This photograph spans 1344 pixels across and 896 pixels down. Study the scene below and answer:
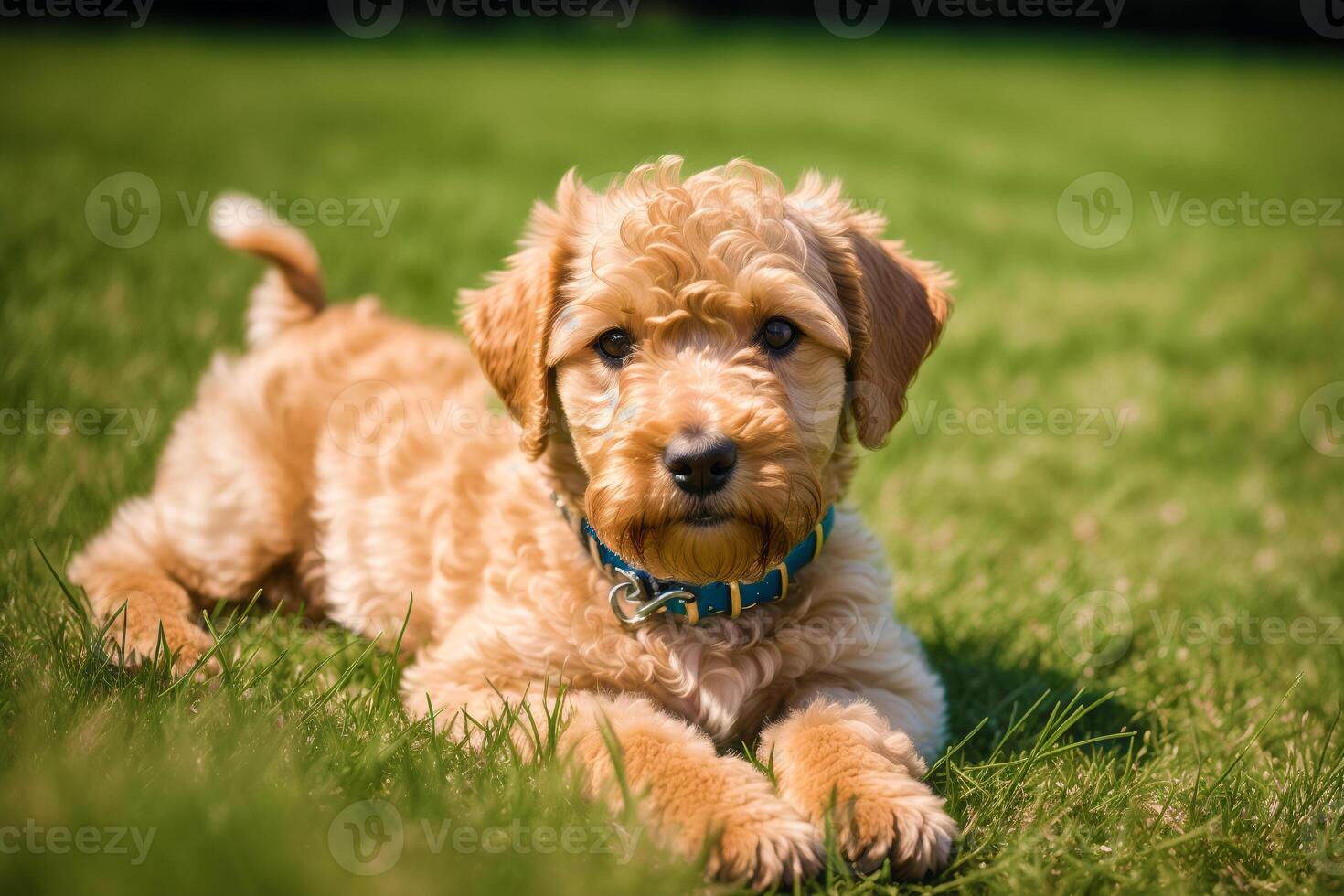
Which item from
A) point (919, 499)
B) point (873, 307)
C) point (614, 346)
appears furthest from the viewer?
point (919, 499)

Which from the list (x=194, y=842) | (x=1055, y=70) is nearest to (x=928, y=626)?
(x=194, y=842)

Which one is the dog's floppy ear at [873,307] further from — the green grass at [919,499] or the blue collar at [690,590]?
the green grass at [919,499]

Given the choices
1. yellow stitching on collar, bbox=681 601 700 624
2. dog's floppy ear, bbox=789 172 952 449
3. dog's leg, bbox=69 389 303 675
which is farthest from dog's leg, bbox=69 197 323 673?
dog's floppy ear, bbox=789 172 952 449

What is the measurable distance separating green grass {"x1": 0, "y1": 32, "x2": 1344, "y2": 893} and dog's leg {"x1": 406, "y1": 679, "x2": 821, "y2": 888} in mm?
111

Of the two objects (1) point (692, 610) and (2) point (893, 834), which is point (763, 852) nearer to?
(2) point (893, 834)

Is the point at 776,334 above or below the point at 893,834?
above

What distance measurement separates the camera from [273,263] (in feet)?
15.6

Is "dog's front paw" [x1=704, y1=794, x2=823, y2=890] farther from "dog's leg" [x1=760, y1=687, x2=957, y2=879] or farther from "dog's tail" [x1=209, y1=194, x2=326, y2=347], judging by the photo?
"dog's tail" [x1=209, y1=194, x2=326, y2=347]

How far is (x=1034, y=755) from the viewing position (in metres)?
2.81

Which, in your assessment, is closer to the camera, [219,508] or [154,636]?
[154,636]

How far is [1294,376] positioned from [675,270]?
6208 millimetres

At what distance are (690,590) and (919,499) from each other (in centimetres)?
275

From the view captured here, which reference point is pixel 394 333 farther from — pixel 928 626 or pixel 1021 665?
pixel 1021 665

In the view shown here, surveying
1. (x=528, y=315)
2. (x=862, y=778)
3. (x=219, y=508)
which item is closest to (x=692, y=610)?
(x=862, y=778)
